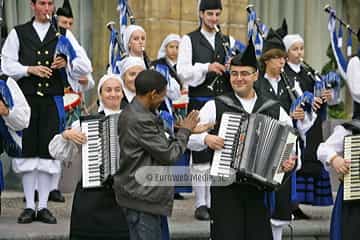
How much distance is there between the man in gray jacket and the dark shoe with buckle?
2597 millimetres

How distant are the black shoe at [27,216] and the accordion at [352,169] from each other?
3.05 m

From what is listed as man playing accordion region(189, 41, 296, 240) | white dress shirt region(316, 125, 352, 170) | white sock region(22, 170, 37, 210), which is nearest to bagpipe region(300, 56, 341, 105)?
white dress shirt region(316, 125, 352, 170)

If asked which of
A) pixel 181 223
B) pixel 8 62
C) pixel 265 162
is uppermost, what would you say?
pixel 8 62

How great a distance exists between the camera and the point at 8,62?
28.4 ft

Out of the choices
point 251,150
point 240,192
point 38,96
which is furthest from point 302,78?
point 251,150

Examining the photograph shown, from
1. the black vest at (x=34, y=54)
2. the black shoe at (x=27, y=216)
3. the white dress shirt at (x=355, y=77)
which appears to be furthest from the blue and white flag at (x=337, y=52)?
the black shoe at (x=27, y=216)

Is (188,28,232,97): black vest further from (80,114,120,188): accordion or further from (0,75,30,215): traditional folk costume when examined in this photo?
(80,114,120,188): accordion

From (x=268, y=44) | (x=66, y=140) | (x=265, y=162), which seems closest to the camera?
(x=265, y=162)

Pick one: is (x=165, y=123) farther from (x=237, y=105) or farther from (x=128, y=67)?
(x=128, y=67)

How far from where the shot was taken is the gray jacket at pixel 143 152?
6.33 m

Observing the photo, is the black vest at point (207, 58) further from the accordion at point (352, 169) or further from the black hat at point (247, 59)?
the accordion at point (352, 169)

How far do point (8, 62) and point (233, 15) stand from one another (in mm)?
3791

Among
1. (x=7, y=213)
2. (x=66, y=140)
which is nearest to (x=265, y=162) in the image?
(x=66, y=140)

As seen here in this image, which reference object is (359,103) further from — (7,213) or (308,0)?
(308,0)
